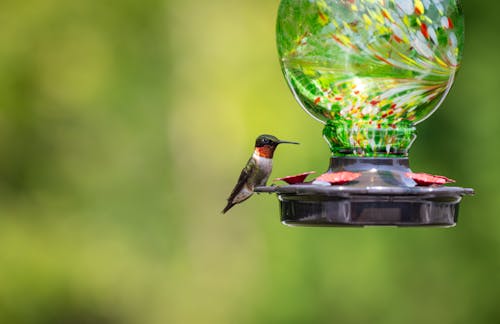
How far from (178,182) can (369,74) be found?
25.9 feet

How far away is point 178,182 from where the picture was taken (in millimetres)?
11133

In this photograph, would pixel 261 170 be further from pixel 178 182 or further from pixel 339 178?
pixel 178 182

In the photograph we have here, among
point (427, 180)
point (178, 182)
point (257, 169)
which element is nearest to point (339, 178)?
point (427, 180)

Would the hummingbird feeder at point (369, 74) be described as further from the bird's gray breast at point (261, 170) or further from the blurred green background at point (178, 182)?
the blurred green background at point (178, 182)

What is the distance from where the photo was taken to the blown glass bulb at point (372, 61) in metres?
3.29

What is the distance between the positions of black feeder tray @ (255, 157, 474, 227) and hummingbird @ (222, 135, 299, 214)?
0.93 metres

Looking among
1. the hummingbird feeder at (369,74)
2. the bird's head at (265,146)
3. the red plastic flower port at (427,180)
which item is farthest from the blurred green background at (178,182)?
the red plastic flower port at (427,180)

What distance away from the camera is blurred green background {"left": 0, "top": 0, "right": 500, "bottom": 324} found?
9.28 meters

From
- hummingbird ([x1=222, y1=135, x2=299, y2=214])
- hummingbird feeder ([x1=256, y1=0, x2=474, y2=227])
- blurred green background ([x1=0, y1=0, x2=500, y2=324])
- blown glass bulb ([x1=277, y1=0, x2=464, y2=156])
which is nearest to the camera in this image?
hummingbird feeder ([x1=256, y1=0, x2=474, y2=227])

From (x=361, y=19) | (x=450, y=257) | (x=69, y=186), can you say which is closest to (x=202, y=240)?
(x=69, y=186)

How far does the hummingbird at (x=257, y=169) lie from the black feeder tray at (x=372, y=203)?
0.93 meters

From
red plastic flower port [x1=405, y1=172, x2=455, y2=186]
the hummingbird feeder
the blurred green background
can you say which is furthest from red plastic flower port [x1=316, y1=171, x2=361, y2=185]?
the blurred green background

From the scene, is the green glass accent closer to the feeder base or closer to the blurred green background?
the feeder base

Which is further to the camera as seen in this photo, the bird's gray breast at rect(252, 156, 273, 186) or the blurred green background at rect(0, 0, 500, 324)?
the blurred green background at rect(0, 0, 500, 324)
